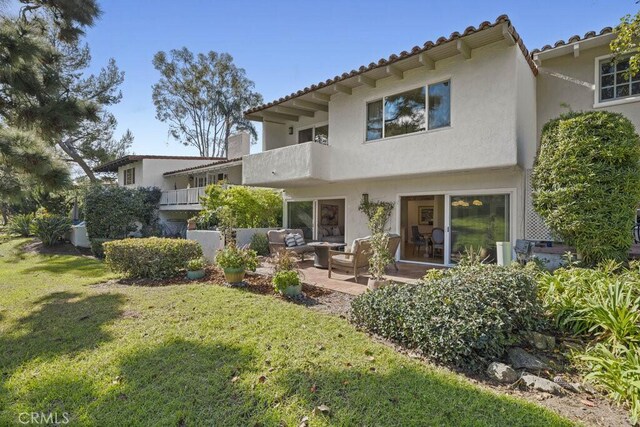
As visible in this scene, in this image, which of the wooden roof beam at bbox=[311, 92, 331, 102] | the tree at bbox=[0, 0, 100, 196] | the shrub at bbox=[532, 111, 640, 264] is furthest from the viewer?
the wooden roof beam at bbox=[311, 92, 331, 102]

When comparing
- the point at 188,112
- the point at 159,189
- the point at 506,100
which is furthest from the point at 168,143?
the point at 506,100

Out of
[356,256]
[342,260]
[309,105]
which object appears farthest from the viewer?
[309,105]

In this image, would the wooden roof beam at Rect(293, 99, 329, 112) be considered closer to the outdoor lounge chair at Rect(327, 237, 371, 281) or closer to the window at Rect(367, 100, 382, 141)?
the window at Rect(367, 100, 382, 141)

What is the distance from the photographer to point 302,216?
16.6 metres

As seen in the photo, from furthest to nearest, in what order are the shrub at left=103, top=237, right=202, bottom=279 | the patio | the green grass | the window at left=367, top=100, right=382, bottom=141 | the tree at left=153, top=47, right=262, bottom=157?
the tree at left=153, top=47, right=262, bottom=157 < the window at left=367, top=100, right=382, bottom=141 < the shrub at left=103, top=237, right=202, bottom=279 < the patio < the green grass

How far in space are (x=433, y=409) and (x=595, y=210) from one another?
6.44m

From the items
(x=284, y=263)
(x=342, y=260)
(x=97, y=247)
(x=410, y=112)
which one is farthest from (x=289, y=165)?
(x=97, y=247)

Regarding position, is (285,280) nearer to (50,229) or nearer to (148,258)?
(148,258)

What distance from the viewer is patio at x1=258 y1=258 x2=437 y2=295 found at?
8.66 meters

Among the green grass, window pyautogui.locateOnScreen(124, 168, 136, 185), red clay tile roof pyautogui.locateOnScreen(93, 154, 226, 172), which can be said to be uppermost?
red clay tile roof pyautogui.locateOnScreen(93, 154, 226, 172)

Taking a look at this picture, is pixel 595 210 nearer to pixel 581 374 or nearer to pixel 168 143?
pixel 581 374

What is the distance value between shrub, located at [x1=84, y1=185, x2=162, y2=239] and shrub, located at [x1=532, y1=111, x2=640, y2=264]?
2036cm

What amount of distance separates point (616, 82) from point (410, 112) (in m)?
5.93

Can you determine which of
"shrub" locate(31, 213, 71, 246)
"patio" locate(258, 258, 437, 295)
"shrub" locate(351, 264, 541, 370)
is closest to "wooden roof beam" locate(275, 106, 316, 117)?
"patio" locate(258, 258, 437, 295)
